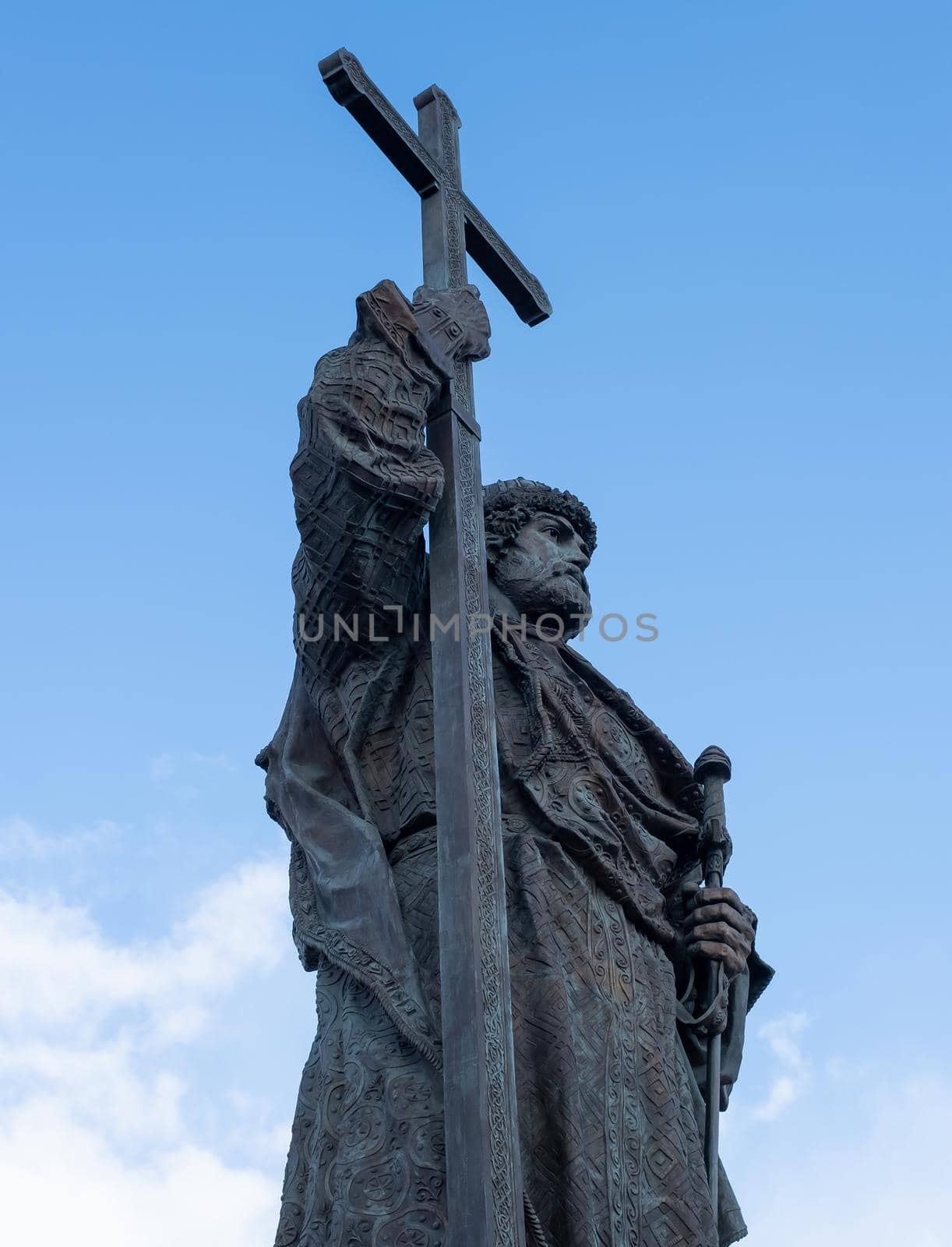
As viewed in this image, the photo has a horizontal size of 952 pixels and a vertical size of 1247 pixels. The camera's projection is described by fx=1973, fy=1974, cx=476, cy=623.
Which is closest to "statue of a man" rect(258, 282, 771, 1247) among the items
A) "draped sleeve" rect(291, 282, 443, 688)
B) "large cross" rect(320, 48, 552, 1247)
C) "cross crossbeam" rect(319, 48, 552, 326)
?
"draped sleeve" rect(291, 282, 443, 688)

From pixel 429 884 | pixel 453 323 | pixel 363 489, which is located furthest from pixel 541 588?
pixel 429 884

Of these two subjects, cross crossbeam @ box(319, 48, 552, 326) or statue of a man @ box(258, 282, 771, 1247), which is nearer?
statue of a man @ box(258, 282, 771, 1247)

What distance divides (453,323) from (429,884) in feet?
7.88

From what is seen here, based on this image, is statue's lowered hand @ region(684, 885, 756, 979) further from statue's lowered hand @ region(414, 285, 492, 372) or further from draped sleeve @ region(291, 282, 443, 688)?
statue's lowered hand @ region(414, 285, 492, 372)

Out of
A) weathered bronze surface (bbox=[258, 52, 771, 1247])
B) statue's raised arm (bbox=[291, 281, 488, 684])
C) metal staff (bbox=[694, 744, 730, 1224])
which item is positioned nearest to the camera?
weathered bronze surface (bbox=[258, 52, 771, 1247])

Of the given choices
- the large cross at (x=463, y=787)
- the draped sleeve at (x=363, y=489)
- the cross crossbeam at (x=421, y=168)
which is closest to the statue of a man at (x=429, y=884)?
the draped sleeve at (x=363, y=489)

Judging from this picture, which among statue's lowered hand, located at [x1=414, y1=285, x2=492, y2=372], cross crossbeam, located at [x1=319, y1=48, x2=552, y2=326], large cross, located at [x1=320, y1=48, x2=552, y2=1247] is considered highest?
cross crossbeam, located at [x1=319, y1=48, x2=552, y2=326]

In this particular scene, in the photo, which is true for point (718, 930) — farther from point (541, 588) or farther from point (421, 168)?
point (421, 168)

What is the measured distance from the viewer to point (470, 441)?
26.3 ft

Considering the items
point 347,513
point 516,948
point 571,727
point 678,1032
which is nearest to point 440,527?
point 347,513

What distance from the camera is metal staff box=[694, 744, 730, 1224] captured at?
750cm

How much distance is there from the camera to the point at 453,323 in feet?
26.9

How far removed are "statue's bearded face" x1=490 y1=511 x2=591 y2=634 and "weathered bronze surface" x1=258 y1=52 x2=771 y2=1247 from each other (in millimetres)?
14

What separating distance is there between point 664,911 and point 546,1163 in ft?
5.13
